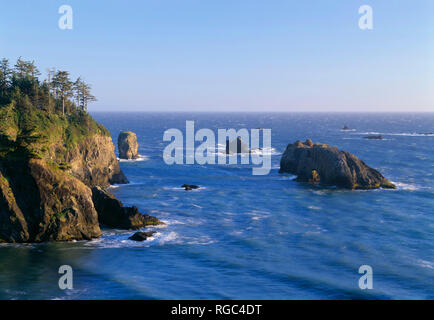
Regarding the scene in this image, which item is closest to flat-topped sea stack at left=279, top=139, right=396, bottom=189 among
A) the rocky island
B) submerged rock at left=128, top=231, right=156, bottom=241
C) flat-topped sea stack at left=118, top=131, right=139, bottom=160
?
the rocky island

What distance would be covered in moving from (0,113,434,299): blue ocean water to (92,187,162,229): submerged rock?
7.01ft

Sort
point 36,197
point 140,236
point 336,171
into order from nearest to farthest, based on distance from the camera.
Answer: point 36,197 → point 140,236 → point 336,171

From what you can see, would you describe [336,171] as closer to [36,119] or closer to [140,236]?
[140,236]

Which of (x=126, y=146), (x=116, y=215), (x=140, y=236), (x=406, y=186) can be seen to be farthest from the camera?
(x=126, y=146)

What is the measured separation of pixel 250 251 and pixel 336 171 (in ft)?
147

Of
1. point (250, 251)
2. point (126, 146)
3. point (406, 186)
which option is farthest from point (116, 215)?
point (126, 146)

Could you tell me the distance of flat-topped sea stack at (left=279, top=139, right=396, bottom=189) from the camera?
289 feet

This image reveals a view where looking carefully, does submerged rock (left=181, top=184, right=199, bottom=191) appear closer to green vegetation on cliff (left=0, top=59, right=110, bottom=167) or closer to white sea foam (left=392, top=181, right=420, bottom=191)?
green vegetation on cliff (left=0, top=59, right=110, bottom=167)

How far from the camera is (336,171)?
88.9 meters

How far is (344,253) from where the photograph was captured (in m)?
50.1

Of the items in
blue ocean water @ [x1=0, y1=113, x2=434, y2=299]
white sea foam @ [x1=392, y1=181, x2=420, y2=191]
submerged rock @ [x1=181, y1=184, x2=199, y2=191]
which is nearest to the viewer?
blue ocean water @ [x1=0, y1=113, x2=434, y2=299]

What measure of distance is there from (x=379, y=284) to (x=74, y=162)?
55.8 meters

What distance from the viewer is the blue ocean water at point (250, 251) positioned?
3950 cm
